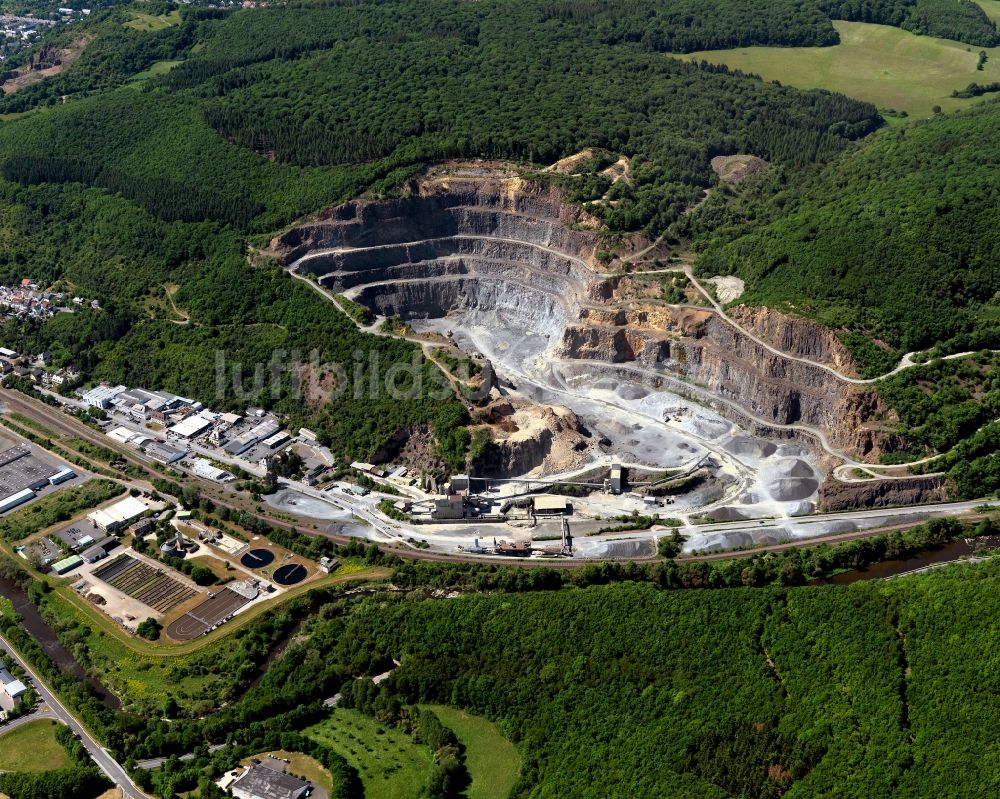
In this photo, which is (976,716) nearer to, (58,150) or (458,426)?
(458,426)

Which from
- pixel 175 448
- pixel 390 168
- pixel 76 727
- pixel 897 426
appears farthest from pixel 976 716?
pixel 390 168

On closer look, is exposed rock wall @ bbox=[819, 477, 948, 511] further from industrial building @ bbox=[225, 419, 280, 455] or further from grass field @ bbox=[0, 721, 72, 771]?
grass field @ bbox=[0, 721, 72, 771]

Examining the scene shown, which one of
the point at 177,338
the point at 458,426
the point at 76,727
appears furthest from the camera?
the point at 177,338

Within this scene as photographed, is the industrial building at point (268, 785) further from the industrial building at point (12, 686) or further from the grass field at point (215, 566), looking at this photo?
the grass field at point (215, 566)

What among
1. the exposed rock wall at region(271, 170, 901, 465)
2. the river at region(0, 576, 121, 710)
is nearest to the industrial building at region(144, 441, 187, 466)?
the river at region(0, 576, 121, 710)

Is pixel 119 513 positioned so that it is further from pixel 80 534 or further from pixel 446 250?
pixel 446 250

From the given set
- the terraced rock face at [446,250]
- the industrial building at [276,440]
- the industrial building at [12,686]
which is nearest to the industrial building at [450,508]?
the industrial building at [276,440]
